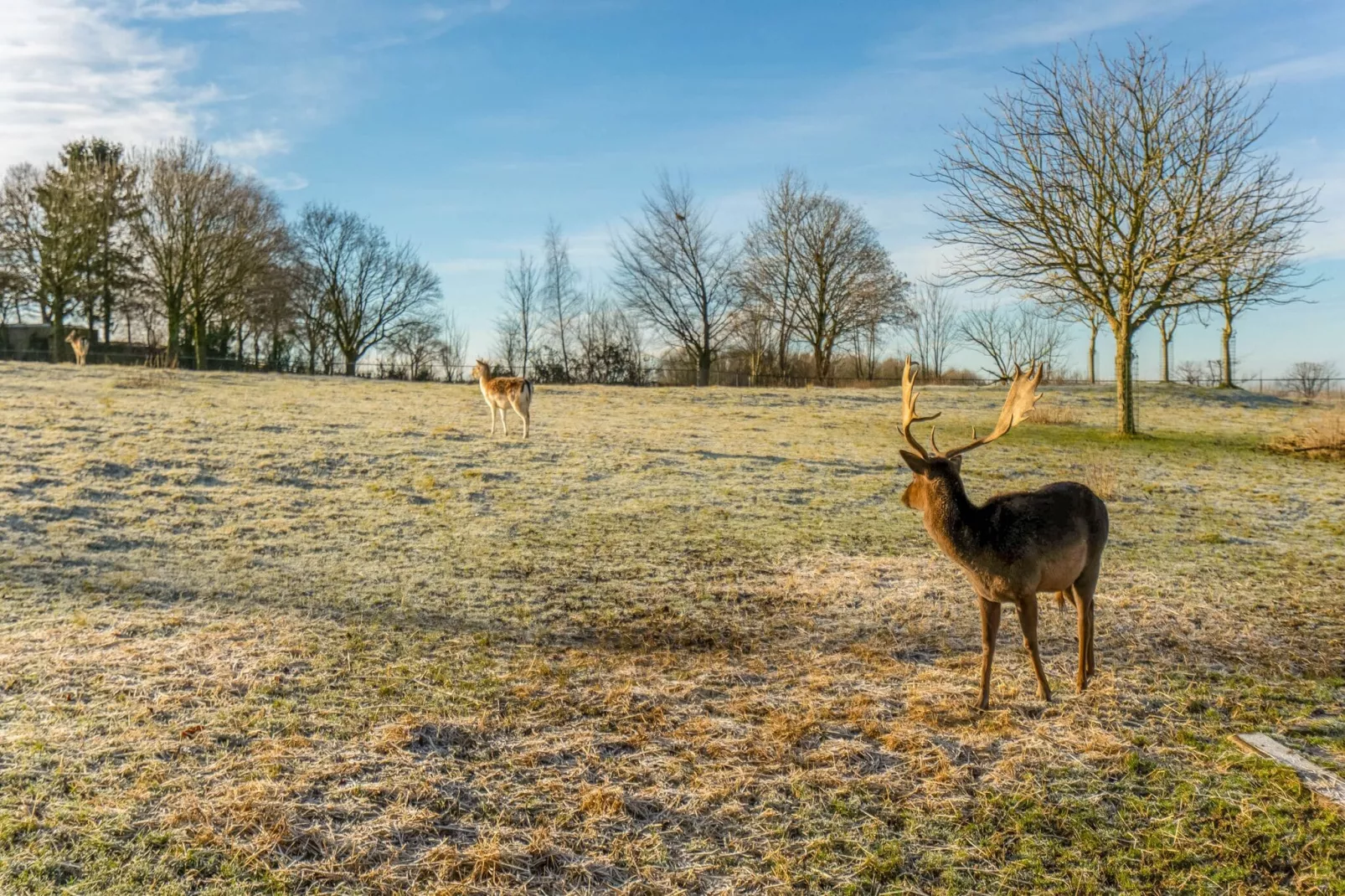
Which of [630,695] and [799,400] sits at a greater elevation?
[799,400]

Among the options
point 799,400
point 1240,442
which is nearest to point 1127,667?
point 1240,442

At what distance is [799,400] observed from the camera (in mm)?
26719

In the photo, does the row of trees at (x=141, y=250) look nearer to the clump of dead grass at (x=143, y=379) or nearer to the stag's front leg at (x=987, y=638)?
the clump of dead grass at (x=143, y=379)

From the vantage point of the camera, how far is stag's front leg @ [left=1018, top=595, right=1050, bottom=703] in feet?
16.3

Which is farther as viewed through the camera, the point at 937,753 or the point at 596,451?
the point at 596,451

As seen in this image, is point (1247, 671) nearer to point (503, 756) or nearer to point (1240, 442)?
point (503, 756)

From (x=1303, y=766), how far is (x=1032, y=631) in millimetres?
1405

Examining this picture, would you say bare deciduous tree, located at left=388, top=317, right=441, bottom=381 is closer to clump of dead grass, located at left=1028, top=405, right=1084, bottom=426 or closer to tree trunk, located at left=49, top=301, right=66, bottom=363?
tree trunk, located at left=49, top=301, right=66, bottom=363

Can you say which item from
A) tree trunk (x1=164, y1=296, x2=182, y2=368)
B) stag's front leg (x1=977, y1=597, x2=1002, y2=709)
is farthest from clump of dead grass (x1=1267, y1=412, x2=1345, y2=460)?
tree trunk (x1=164, y1=296, x2=182, y2=368)

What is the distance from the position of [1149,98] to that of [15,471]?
72.5 ft

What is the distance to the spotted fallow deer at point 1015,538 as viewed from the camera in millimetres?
4918

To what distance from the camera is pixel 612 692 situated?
17.8ft

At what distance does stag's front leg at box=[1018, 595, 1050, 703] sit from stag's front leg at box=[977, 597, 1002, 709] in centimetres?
15

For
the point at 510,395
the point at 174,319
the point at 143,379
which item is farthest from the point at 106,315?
the point at 510,395
